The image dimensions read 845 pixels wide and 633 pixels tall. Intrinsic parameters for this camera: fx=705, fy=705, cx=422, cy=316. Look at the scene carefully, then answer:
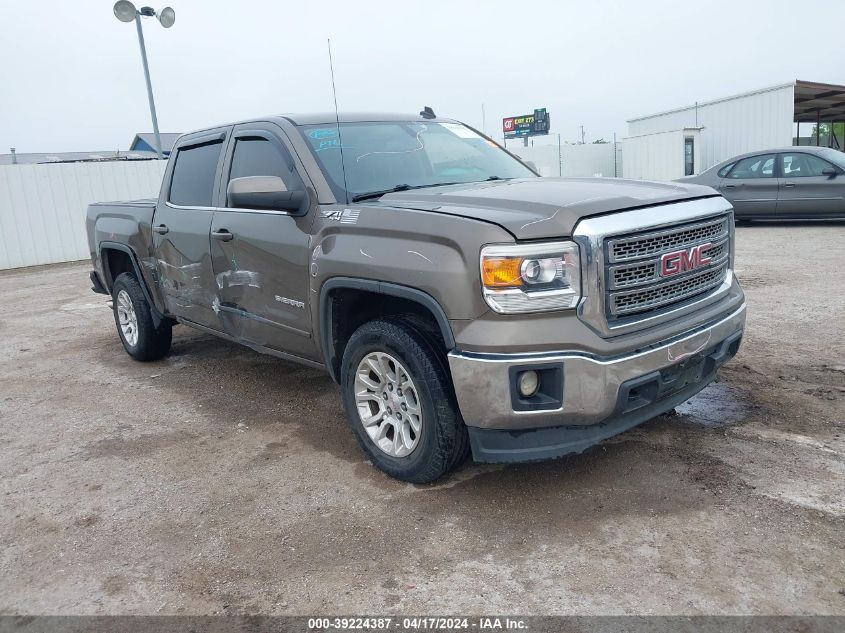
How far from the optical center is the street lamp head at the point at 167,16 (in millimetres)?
13953

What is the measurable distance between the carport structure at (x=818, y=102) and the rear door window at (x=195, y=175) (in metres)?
18.7

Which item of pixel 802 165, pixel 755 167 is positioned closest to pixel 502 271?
pixel 802 165

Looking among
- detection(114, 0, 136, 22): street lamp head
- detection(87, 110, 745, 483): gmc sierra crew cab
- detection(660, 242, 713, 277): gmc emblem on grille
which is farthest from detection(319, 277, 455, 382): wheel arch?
detection(114, 0, 136, 22): street lamp head

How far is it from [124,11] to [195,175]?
34.7ft

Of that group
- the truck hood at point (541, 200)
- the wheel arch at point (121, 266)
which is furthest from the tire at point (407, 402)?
the wheel arch at point (121, 266)

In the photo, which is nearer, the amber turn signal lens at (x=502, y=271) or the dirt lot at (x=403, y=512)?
the dirt lot at (x=403, y=512)

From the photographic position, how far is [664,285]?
3236 mm

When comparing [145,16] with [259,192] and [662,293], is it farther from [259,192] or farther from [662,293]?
[662,293]

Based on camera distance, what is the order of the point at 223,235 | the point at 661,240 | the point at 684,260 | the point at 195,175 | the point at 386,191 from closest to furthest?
the point at 661,240 → the point at 684,260 → the point at 386,191 → the point at 223,235 → the point at 195,175

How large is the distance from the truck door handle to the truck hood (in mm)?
1254

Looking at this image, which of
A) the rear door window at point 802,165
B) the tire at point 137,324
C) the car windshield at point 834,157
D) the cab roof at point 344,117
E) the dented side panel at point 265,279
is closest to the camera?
the dented side panel at point 265,279

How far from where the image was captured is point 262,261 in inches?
166

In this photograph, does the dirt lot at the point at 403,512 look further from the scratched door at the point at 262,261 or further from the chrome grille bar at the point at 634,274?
the chrome grille bar at the point at 634,274

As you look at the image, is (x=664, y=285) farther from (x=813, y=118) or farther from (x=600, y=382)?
(x=813, y=118)
